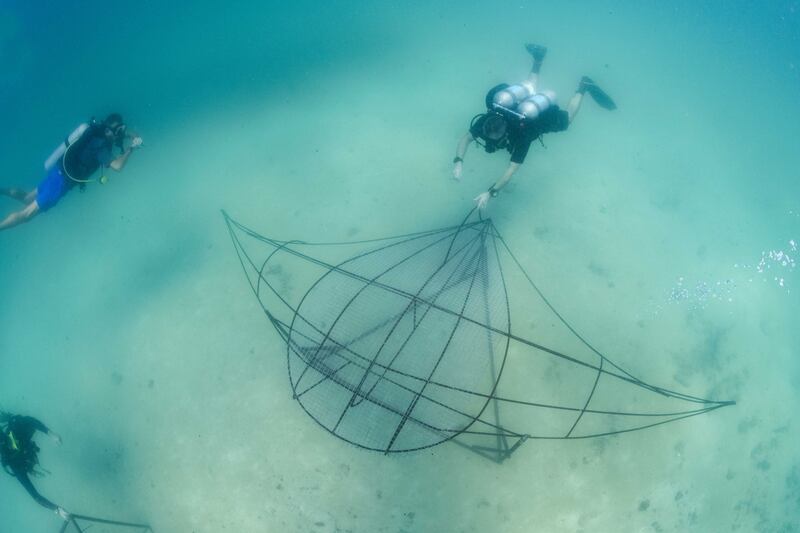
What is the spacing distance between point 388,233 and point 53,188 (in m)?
7.05

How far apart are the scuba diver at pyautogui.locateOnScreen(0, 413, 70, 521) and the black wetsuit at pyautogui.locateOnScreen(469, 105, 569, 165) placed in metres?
9.51

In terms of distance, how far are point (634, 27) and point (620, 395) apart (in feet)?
49.6

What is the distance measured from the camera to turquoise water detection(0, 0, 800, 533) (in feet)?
23.2

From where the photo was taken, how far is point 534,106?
248 inches

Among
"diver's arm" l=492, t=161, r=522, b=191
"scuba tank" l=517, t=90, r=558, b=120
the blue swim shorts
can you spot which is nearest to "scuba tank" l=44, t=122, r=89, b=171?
the blue swim shorts

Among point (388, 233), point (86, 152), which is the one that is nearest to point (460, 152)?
point (388, 233)

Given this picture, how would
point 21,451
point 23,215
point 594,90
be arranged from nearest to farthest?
point 21,451, point 23,215, point 594,90

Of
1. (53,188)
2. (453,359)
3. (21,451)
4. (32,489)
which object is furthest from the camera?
(53,188)

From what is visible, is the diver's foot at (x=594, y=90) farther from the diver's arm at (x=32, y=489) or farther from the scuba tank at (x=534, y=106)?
the diver's arm at (x=32, y=489)

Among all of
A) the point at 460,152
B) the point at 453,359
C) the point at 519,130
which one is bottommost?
the point at 453,359

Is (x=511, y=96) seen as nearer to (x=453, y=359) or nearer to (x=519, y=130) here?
(x=519, y=130)

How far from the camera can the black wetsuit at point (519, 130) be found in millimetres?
6164

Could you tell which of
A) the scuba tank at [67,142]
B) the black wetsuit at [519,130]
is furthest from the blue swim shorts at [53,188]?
the black wetsuit at [519,130]

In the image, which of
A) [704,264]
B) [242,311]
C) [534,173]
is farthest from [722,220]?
[242,311]
